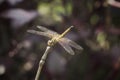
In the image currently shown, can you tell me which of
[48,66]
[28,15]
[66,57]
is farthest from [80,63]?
[28,15]

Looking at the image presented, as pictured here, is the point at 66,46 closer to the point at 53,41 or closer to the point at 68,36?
the point at 53,41

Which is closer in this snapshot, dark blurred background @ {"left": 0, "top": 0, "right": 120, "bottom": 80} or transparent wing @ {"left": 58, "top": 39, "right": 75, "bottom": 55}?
transparent wing @ {"left": 58, "top": 39, "right": 75, "bottom": 55}

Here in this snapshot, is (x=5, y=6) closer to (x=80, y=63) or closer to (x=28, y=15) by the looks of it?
(x=28, y=15)

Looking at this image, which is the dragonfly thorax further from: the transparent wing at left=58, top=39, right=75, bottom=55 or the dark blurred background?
the dark blurred background

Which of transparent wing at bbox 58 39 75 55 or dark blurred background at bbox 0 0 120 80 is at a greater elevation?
transparent wing at bbox 58 39 75 55

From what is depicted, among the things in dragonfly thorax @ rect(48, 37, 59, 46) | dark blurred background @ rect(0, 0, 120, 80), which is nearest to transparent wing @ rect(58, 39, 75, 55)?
dragonfly thorax @ rect(48, 37, 59, 46)

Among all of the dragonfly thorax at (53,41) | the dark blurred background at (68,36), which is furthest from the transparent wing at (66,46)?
the dark blurred background at (68,36)

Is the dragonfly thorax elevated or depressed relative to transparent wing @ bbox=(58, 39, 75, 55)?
elevated

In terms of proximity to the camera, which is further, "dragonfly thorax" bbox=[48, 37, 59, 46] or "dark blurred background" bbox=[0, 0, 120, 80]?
"dark blurred background" bbox=[0, 0, 120, 80]

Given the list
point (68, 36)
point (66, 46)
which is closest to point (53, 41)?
point (66, 46)

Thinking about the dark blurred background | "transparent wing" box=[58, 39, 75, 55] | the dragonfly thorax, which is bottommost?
the dark blurred background
